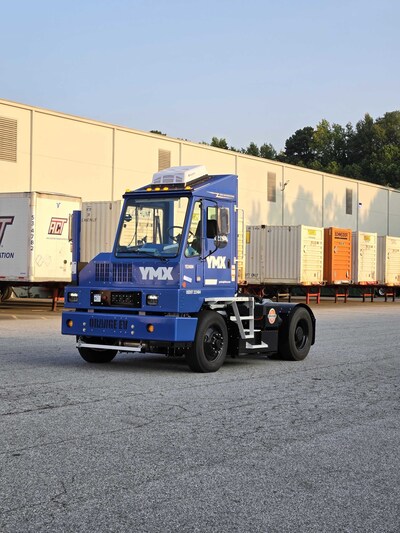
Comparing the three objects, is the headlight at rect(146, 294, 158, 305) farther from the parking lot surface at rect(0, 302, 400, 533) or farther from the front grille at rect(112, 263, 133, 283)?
the parking lot surface at rect(0, 302, 400, 533)

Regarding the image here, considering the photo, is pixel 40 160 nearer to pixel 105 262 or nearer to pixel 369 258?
pixel 369 258

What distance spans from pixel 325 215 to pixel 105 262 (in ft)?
145

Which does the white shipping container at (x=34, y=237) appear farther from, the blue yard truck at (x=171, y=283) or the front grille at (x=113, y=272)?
the front grille at (x=113, y=272)

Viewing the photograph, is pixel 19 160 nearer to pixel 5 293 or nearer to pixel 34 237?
pixel 5 293

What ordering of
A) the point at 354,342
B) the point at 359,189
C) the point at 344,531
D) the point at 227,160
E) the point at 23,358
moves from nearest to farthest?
the point at 344,531 < the point at 23,358 < the point at 354,342 < the point at 227,160 < the point at 359,189

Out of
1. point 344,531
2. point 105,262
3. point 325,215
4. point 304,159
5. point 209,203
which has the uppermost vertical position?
point 304,159

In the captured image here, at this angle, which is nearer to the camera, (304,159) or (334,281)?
(334,281)

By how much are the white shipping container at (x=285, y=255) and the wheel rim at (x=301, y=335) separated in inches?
860

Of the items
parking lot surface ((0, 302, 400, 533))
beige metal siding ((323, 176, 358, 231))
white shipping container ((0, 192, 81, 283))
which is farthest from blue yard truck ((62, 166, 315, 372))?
beige metal siding ((323, 176, 358, 231))

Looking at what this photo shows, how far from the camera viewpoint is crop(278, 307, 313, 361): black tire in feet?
43.5

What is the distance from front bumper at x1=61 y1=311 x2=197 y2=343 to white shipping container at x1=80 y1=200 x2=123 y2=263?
51.0 ft

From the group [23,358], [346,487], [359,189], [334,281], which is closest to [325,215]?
[359,189]

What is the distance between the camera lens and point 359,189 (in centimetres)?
5894

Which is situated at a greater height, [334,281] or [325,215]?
[325,215]
